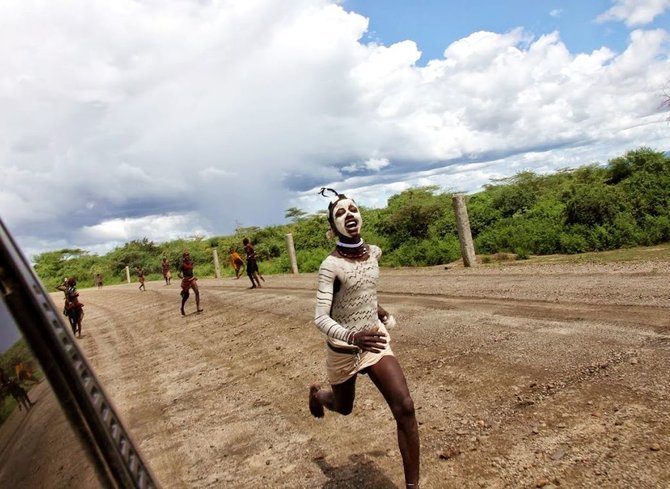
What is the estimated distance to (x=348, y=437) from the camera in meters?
4.39

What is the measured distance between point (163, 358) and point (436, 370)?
599 centimetres

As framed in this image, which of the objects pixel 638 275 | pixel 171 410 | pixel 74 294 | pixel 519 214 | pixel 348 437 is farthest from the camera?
pixel 519 214

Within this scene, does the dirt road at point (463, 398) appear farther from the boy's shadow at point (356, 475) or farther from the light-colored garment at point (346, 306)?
the light-colored garment at point (346, 306)

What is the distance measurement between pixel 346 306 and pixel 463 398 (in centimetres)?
193

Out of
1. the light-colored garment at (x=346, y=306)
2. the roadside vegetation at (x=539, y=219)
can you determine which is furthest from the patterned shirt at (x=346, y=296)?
the roadside vegetation at (x=539, y=219)

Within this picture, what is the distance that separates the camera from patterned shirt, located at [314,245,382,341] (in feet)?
10.7

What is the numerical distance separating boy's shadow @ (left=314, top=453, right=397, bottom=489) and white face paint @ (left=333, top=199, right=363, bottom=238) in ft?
5.58

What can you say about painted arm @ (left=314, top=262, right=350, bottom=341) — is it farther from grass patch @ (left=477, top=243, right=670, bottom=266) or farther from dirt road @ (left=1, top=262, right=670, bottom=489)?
grass patch @ (left=477, top=243, right=670, bottom=266)

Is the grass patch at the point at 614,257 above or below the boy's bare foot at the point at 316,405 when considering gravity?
below

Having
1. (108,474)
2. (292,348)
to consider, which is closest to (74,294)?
(292,348)

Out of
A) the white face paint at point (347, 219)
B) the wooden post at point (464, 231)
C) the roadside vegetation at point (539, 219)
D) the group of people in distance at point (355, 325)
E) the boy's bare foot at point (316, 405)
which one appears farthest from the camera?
the roadside vegetation at point (539, 219)

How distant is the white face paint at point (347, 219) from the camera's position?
334 cm

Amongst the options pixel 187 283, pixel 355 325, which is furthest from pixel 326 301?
pixel 187 283

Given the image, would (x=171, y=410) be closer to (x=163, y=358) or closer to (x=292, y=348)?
(x=292, y=348)
